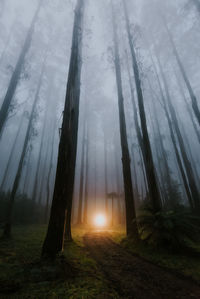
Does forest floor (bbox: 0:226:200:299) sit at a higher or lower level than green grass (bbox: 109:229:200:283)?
higher

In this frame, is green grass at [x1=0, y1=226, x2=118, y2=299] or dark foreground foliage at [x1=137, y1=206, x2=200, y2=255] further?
dark foreground foliage at [x1=137, y1=206, x2=200, y2=255]

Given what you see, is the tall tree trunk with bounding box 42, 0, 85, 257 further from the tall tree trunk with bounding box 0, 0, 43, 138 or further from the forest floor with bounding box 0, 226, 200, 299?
the tall tree trunk with bounding box 0, 0, 43, 138

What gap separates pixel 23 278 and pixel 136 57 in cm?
1274

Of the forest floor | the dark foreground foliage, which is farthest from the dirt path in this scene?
the dark foreground foliage

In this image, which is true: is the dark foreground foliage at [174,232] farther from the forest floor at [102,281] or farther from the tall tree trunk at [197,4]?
the tall tree trunk at [197,4]

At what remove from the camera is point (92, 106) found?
22422 millimetres

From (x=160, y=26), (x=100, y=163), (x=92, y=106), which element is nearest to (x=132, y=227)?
(x=92, y=106)

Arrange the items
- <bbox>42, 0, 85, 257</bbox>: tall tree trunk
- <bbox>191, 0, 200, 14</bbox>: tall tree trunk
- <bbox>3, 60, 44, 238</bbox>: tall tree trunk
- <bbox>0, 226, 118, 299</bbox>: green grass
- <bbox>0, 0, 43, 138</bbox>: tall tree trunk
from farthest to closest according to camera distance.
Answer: <bbox>191, 0, 200, 14</bbox>: tall tree trunk < <bbox>0, 0, 43, 138</bbox>: tall tree trunk < <bbox>3, 60, 44, 238</bbox>: tall tree trunk < <bbox>42, 0, 85, 257</bbox>: tall tree trunk < <bbox>0, 226, 118, 299</bbox>: green grass

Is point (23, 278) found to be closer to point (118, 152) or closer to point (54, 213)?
point (54, 213)

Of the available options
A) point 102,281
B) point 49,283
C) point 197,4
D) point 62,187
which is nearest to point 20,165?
point 62,187

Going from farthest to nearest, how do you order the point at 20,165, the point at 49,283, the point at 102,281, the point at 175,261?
1. the point at 20,165
2. the point at 175,261
3. the point at 102,281
4. the point at 49,283

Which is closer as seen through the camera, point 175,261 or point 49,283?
point 49,283

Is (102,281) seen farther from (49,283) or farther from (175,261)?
(175,261)

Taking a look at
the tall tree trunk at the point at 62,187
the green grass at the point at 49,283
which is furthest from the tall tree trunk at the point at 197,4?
the green grass at the point at 49,283
